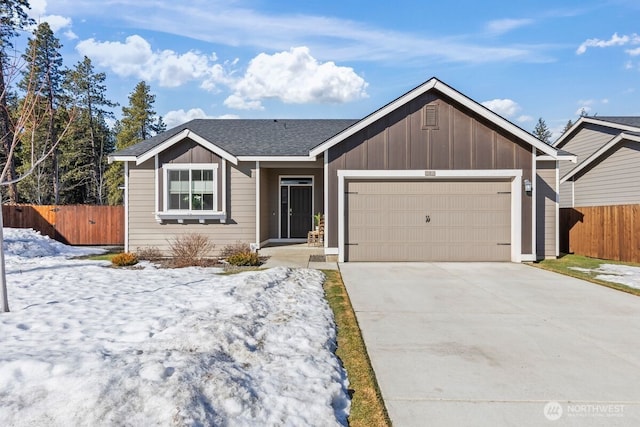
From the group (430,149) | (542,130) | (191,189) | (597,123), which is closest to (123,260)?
(191,189)

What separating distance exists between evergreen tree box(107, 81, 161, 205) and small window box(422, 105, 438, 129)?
26.9 meters

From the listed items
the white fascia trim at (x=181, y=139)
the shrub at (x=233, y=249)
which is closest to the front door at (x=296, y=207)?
the shrub at (x=233, y=249)

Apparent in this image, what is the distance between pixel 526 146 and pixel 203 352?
407 inches

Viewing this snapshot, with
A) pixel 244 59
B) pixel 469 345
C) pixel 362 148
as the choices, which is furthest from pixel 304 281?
pixel 244 59

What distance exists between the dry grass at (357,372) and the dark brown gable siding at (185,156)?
7.18m

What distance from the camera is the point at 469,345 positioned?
4.64 meters

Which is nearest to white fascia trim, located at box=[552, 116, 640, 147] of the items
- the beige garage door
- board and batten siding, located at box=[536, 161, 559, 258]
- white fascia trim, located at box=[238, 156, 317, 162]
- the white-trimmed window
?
board and batten siding, located at box=[536, 161, 559, 258]

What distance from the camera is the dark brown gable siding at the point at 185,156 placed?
39.4 ft

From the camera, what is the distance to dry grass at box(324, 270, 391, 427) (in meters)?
3.04

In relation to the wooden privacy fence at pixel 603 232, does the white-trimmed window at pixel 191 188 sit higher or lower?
higher

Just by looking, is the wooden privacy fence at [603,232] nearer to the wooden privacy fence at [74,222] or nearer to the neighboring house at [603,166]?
the neighboring house at [603,166]

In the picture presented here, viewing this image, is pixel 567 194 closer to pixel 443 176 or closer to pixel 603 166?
pixel 603 166

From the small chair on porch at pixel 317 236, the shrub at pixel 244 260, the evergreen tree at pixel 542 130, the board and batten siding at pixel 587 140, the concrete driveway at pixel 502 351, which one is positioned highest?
the evergreen tree at pixel 542 130

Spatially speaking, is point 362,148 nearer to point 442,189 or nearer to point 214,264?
point 442,189
